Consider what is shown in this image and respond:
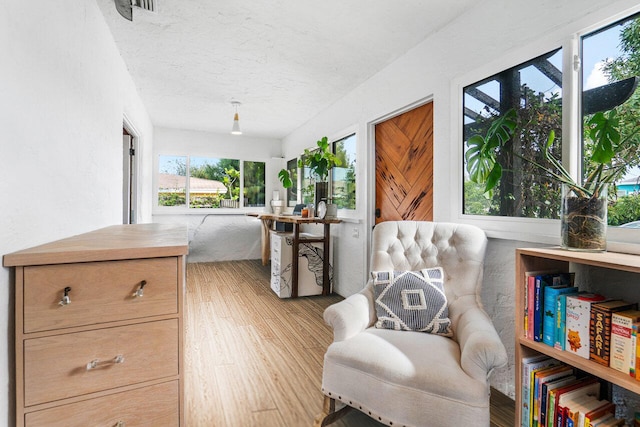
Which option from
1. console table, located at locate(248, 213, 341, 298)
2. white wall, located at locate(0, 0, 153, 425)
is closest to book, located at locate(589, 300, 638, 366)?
white wall, located at locate(0, 0, 153, 425)

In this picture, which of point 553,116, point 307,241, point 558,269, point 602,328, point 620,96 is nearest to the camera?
point 602,328

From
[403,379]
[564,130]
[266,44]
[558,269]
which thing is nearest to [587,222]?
[558,269]

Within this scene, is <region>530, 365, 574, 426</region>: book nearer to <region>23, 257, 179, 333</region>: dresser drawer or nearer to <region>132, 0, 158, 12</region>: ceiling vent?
<region>23, 257, 179, 333</region>: dresser drawer

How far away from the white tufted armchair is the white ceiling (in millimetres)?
1500

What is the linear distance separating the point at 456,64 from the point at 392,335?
1.83m

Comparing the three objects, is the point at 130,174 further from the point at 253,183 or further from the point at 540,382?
the point at 540,382

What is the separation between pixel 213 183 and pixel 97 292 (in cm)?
534

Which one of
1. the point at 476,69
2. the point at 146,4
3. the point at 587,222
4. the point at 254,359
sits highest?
the point at 146,4

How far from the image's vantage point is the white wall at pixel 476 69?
1.65 metres

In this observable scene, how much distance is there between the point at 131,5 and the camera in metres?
2.10

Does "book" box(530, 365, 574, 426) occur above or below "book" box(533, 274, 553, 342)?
below

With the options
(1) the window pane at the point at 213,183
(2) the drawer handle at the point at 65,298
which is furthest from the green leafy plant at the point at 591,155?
(1) the window pane at the point at 213,183

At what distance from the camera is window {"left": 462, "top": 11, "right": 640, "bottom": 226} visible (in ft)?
4.57

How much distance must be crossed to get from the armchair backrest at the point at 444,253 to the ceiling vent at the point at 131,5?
6.70 feet
